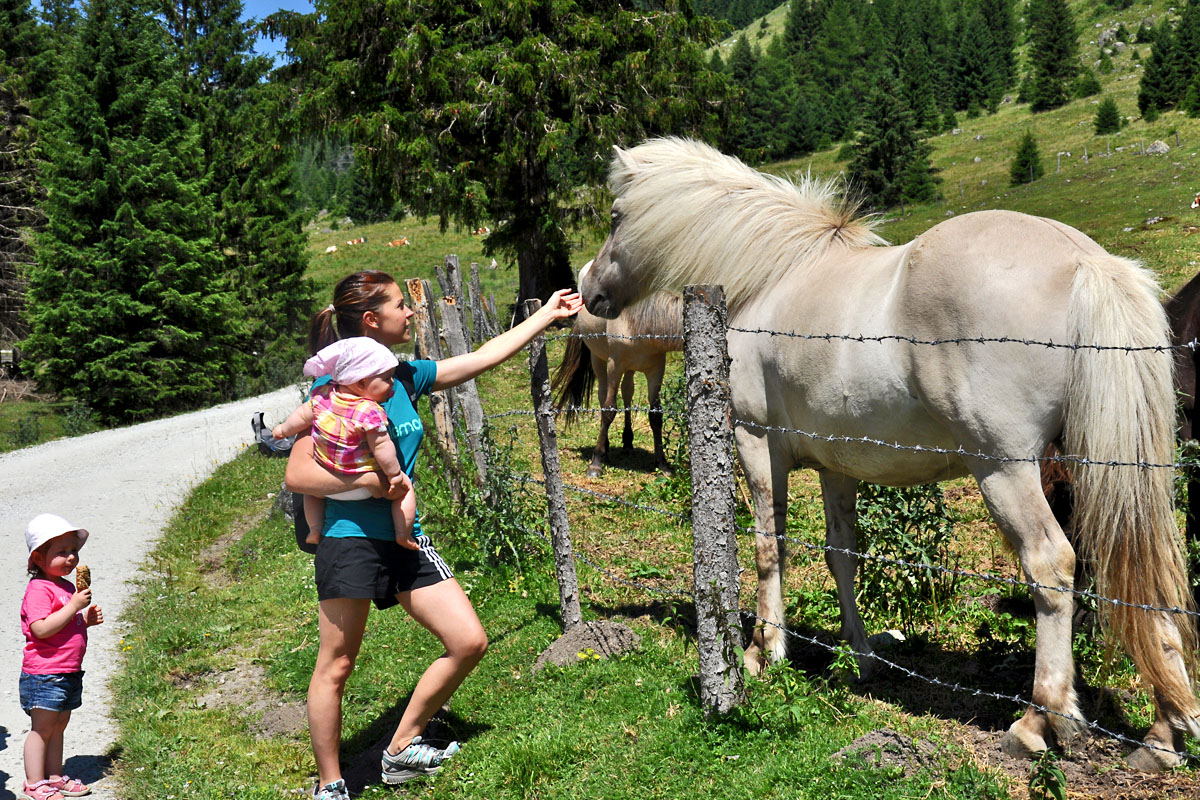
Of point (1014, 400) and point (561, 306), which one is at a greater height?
point (561, 306)

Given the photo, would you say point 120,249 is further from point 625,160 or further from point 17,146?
point 625,160

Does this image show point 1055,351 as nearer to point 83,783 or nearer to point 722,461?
point 722,461

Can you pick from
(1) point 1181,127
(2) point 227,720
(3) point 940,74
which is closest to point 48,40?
(2) point 227,720

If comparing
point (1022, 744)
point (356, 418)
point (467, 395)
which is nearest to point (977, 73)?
point (467, 395)

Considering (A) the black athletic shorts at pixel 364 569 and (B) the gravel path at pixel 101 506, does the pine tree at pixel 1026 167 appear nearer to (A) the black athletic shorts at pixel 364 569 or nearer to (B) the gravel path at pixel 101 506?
(B) the gravel path at pixel 101 506

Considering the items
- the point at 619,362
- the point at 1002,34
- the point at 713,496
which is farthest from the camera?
the point at 1002,34

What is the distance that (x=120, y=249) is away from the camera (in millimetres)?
17969

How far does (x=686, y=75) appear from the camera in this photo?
62.1 ft

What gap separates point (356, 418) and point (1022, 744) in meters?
2.64

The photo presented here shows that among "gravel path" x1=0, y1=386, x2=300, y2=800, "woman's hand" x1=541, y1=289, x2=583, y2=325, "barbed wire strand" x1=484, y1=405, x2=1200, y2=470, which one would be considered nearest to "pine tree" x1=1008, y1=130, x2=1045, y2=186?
"gravel path" x1=0, y1=386, x2=300, y2=800

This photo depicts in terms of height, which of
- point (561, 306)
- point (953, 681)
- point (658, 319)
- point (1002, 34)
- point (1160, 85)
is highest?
point (1002, 34)

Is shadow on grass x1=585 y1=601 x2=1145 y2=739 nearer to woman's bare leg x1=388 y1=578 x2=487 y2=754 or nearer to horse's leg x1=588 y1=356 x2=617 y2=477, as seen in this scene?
woman's bare leg x1=388 y1=578 x2=487 y2=754

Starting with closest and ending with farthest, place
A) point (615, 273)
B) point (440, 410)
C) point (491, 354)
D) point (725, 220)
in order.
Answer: point (491, 354), point (725, 220), point (615, 273), point (440, 410)

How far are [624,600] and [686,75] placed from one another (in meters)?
16.1
